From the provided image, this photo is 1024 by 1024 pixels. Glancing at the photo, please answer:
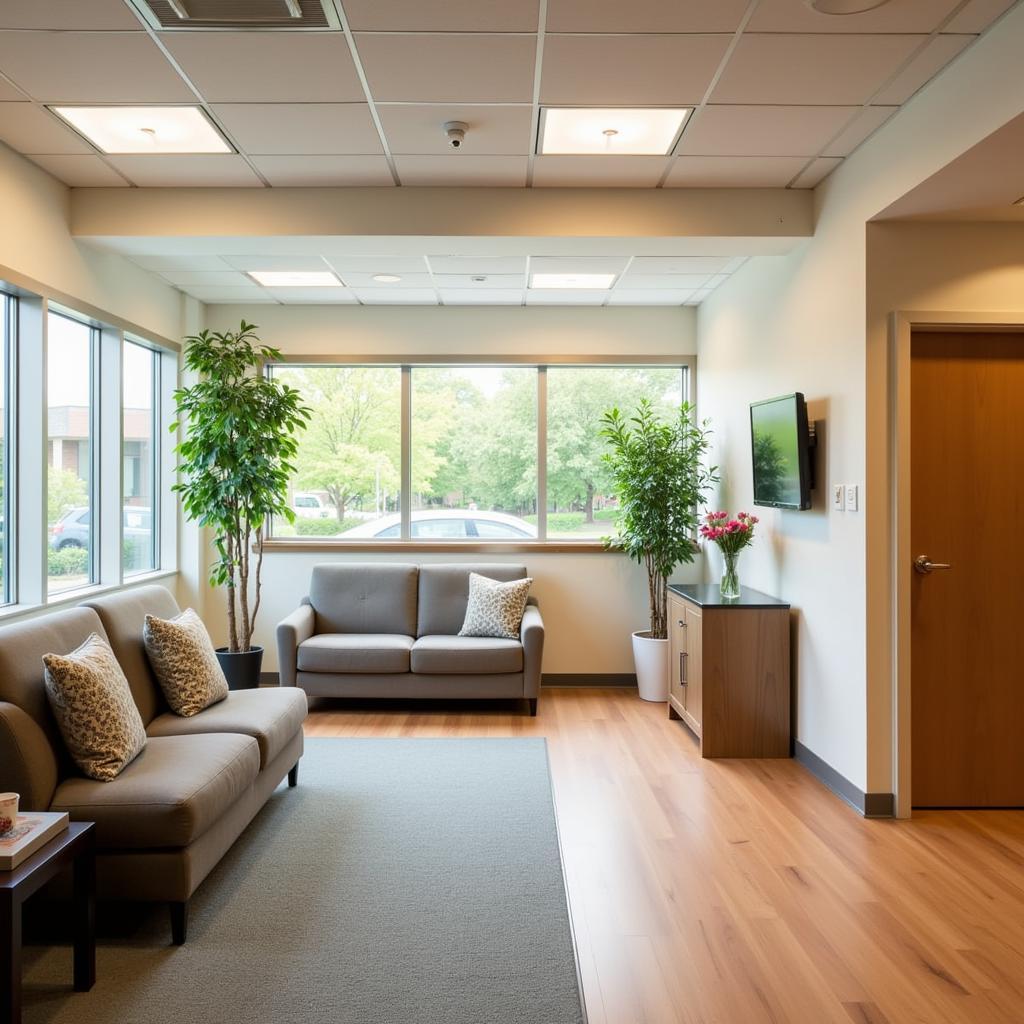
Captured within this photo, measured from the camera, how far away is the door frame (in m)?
3.29

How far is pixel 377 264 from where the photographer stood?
15.6 ft

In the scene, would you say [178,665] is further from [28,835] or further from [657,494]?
[657,494]

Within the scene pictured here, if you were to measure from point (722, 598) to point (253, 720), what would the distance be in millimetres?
2406

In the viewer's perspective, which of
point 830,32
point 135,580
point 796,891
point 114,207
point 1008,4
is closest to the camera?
point 1008,4

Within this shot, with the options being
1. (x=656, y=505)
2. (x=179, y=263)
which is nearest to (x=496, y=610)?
(x=656, y=505)

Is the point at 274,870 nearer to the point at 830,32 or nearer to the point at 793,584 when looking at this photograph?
the point at 793,584

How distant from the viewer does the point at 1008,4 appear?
92.7 inches

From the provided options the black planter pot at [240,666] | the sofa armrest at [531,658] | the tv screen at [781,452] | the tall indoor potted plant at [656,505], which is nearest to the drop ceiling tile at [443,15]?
the tv screen at [781,452]

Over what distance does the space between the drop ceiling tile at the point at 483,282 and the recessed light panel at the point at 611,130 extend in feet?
5.13

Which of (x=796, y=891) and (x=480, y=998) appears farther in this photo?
(x=796, y=891)

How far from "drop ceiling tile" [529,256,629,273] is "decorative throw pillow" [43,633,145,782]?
10.2 ft

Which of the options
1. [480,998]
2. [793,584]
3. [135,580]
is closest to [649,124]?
[793,584]

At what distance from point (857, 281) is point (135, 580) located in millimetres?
4033

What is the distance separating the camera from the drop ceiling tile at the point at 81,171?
3.54 meters
